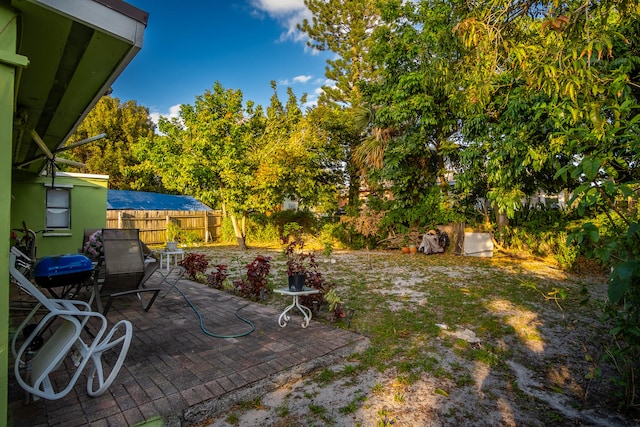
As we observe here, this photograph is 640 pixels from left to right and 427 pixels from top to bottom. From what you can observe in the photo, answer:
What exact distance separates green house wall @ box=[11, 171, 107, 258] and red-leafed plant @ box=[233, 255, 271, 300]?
5.85 metres

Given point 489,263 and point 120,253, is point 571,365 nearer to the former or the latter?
point 120,253

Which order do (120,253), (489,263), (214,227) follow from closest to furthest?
(120,253) < (489,263) < (214,227)

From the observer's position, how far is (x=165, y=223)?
46.2ft

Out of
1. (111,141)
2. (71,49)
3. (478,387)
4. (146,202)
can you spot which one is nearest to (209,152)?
(146,202)

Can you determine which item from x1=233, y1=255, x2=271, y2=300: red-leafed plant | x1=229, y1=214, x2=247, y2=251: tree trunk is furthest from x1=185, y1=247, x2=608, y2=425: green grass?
x1=229, y1=214, x2=247, y2=251: tree trunk

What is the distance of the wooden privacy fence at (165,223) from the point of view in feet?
42.9

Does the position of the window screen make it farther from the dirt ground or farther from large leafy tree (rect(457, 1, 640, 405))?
large leafy tree (rect(457, 1, 640, 405))

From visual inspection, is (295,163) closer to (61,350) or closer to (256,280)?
(256,280)

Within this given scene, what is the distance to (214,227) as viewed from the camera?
52.6 feet

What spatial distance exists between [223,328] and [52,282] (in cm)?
176

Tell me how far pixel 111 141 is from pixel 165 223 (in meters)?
8.53

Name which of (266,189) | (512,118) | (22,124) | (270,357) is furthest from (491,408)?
(266,189)

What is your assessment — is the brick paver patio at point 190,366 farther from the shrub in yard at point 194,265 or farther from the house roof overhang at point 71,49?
the shrub in yard at point 194,265

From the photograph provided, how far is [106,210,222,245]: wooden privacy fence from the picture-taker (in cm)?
1306
